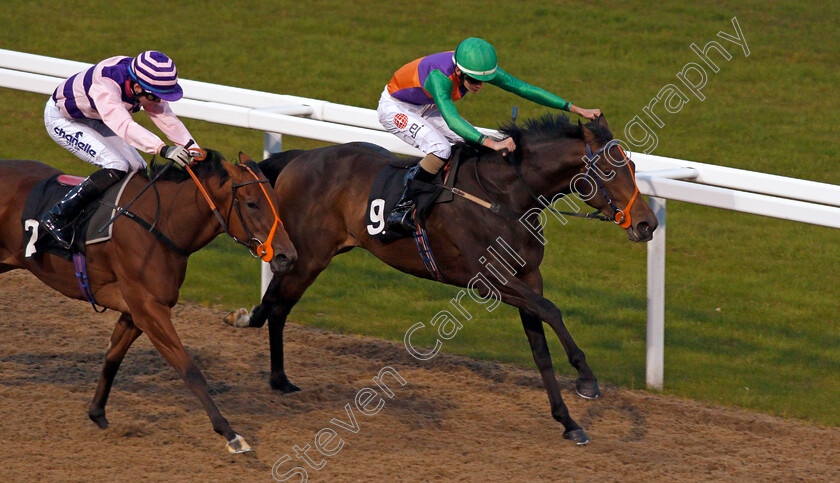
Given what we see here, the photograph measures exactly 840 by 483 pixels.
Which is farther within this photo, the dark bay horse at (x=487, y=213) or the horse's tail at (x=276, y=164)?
the horse's tail at (x=276, y=164)

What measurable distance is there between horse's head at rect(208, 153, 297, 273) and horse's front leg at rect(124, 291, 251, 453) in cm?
53

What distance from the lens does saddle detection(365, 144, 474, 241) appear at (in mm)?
5797

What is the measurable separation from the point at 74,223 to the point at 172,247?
562 mm

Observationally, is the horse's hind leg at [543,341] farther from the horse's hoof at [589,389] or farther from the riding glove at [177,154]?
the riding glove at [177,154]

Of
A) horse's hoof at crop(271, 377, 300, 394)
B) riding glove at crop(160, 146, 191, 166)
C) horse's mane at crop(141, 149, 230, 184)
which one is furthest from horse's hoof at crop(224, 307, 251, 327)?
riding glove at crop(160, 146, 191, 166)

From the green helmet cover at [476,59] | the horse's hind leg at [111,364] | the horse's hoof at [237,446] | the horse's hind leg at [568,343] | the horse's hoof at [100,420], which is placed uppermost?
the green helmet cover at [476,59]

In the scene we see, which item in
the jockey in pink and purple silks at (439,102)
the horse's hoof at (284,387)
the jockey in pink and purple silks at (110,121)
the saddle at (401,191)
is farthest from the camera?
the horse's hoof at (284,387)

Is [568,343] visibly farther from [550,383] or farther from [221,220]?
[221,220]

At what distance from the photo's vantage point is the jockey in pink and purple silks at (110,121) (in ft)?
17.1

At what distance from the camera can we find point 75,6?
14.8 metres

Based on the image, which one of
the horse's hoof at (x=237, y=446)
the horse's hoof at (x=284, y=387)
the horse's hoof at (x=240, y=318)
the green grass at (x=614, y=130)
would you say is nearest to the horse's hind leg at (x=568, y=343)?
the green grass at (x=614, y=130)

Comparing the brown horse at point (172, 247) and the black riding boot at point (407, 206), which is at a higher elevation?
the black riding boot at point (407, 206)

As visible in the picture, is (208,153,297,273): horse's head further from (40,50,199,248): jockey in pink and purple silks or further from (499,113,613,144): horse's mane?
(499,113,613,144): horse's mane

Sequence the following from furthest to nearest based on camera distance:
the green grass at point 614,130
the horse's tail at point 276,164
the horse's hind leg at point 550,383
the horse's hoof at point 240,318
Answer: the green grass at point 614,130 < the horse's hoof at point 240,318 < the horse's tail at point 276,164 < the horse's hind leg at point 550,383
